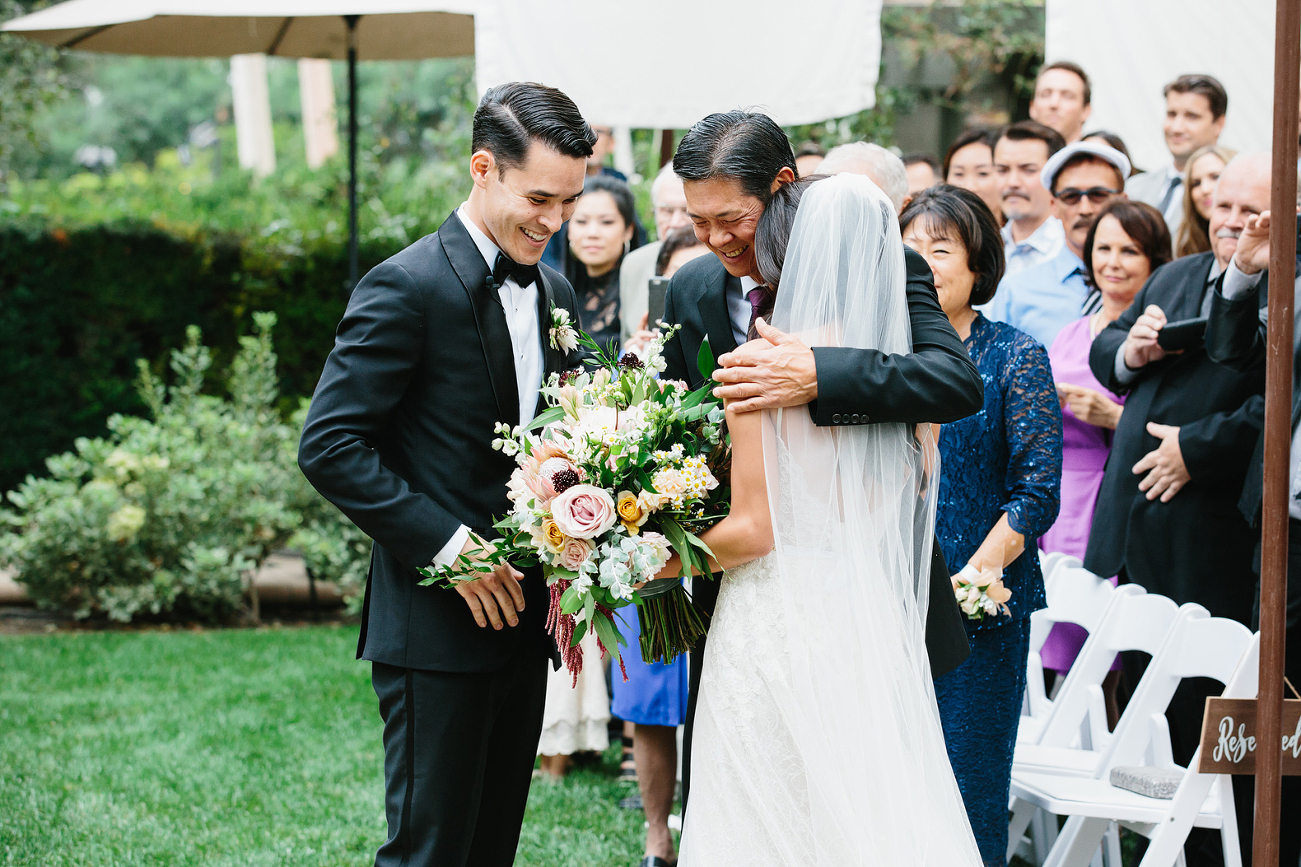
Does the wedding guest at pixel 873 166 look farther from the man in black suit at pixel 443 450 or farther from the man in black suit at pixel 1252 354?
the man in black suit at pixel 443 450

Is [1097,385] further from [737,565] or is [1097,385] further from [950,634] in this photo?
[737,565]

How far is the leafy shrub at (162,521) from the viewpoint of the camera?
23.7 feet

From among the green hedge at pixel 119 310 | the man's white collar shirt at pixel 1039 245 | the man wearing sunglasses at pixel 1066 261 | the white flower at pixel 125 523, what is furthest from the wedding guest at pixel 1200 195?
the green hedge at pixel 119 310

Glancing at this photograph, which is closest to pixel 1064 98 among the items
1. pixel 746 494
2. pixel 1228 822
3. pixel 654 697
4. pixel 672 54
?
pixel 672 54

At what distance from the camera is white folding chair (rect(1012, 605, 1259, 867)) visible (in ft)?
10.4

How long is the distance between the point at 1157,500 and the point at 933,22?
8413mm

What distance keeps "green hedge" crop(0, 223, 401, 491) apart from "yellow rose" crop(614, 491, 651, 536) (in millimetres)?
7726

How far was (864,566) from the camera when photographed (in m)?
2.59

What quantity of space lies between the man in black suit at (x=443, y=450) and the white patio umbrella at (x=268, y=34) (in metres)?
5.28

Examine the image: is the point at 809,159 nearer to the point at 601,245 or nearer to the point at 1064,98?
the point at 601,245

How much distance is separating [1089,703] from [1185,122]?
3.38 m

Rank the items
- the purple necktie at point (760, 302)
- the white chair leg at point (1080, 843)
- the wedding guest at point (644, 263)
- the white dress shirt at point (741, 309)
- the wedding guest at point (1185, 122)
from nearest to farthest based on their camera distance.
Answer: the purple necktie at point (760, 302)
the white dress shirt at point (741, 309)
the white chair leg at point (1080, 843)
the wedding guest at point (644, 263)
the wedding guest at point (1185, 122)

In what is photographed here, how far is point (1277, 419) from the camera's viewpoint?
2.22m

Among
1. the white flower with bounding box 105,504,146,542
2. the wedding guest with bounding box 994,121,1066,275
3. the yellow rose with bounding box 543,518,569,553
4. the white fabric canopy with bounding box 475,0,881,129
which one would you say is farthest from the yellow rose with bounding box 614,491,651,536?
the white flower with bounding box 105,504,146,542
